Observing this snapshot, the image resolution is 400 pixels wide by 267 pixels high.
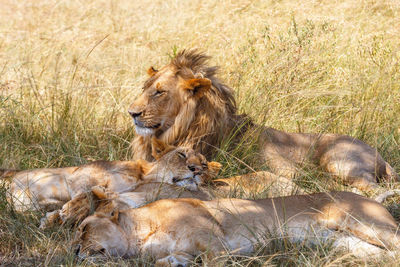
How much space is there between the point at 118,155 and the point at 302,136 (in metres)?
1.37

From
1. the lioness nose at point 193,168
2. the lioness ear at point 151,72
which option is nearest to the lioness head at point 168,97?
the lioness ear at point 151,72

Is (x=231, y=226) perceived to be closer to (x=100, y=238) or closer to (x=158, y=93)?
(x=100, y=238)

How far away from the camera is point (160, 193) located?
3.32m

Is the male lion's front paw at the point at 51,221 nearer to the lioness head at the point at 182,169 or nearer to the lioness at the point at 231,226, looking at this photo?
the lioness at the point at 231,226

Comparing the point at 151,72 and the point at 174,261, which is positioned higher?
the point at 151,72

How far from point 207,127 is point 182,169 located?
2.78 ft

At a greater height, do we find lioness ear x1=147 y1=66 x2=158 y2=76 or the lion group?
lioness ear x1=147 y1=66 x2=158 y2=76

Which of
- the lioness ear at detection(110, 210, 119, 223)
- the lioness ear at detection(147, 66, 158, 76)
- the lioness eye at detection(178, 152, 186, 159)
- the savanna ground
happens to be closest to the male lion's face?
the lioness ear at detection(147, 66, 158, 76)

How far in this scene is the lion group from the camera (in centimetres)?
277

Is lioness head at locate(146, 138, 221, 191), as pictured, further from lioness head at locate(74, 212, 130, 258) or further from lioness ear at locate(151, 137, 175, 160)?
lioness head at locate(74, 212, 130, 258)

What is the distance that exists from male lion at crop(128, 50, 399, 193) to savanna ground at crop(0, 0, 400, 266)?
182 millimetres

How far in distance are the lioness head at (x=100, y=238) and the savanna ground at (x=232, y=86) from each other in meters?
0.06

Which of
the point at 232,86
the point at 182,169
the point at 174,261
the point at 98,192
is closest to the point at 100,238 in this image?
the point at 174,261

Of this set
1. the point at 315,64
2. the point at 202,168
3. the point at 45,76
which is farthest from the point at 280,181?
the point at 45,76
